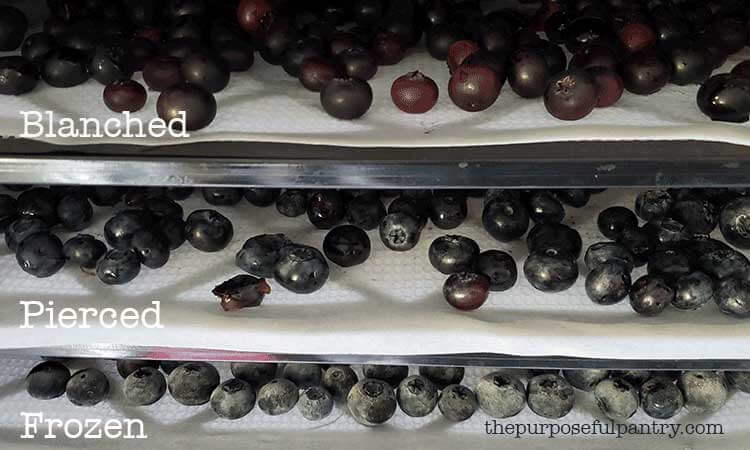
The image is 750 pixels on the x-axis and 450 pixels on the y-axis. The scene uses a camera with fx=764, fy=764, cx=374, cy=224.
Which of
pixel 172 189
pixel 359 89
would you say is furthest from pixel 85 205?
pixel 359 89

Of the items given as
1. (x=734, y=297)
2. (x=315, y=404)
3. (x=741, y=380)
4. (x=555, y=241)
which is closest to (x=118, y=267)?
(x=315, y=404)

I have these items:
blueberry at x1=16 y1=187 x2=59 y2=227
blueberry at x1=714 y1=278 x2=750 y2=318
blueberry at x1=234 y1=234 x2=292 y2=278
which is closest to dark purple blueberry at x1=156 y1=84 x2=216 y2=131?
blueberry at x1=234 y1=234 x2=292 y2=278

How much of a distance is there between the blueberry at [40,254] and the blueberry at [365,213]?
435 mm

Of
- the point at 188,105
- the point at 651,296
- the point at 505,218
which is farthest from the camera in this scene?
the point at 505,218

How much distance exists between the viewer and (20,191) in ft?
4.28

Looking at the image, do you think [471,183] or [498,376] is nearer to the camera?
[471,183]

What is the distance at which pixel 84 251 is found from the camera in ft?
3.62

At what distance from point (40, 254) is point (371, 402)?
55 cm

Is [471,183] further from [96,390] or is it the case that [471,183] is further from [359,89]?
[96,390]

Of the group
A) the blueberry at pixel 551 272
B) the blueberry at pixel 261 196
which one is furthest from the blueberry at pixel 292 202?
the blueberry at pixel 551 272

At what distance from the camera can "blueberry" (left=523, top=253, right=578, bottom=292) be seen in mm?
1063

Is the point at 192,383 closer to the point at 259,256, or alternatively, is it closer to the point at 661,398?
the point at 259,256

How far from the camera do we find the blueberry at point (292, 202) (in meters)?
1.22

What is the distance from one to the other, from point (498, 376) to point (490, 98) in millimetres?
525
